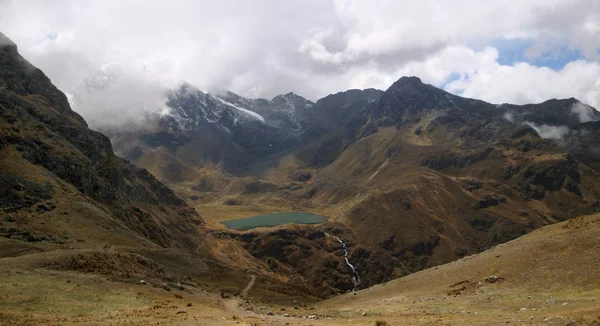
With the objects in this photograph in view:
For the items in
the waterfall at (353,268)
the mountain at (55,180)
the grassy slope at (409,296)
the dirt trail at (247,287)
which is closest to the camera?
the grassy slope at (409,296)

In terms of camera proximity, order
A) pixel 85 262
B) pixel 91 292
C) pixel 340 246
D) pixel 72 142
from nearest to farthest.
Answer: pixel 91 292, pixel 85 262, pixel 72 142, pixel 340 246

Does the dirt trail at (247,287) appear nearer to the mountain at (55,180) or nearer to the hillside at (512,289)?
the hillside at (512,289)

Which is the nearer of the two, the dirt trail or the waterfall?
the dirt trail

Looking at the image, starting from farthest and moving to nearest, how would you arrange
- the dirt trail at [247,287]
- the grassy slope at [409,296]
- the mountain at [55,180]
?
the mountain at [55,180] < the dirt trail at [247,287] < the grassy slope at [409,296]

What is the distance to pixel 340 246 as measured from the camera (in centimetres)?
19262

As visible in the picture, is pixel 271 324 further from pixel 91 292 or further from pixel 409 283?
pixel 409 283

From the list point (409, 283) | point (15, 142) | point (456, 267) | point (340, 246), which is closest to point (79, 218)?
point (15, 142)

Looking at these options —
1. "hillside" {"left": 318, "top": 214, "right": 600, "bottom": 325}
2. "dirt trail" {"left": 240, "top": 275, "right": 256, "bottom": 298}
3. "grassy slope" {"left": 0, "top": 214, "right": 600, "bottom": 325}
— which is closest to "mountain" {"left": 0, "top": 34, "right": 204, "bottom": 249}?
"dirt trail" {"left": 240, "top": 275, "right": 256, "bottom": 298}

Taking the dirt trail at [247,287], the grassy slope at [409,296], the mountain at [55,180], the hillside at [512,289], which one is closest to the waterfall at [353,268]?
the mountain at [55,180]

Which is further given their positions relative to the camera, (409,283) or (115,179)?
(115,179)

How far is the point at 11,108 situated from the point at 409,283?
4072 inches

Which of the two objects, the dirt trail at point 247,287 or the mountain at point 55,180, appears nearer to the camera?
the dirt trail at point 247,287

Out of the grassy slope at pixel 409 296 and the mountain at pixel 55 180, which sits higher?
the mountain at pixel 55 180

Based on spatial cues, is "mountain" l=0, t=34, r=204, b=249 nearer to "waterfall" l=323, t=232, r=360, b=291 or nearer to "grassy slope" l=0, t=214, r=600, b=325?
"grassy slope" l=0, t=214, r=600, b=325
